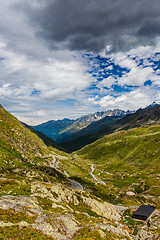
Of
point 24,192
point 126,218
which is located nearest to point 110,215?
point 126,218

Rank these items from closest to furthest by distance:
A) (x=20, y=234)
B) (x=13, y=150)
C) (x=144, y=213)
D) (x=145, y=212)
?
A: (x=20, y=234) → (x=144, y=213) → (x=145, y=212) → (x=13, y=150)

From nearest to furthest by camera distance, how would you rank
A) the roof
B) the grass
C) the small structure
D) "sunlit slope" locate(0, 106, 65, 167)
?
the grass, the small structure, the roof, "sunlit slope" locate(0, 106, 65, 167)

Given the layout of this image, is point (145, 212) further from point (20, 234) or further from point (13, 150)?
point (13, 150)

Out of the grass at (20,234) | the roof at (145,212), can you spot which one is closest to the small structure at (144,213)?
the roof at (145,212)

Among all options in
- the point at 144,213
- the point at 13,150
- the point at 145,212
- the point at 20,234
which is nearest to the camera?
the point at 20,234

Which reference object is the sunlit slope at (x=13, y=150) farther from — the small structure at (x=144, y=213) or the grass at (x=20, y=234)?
the small structure at (x=144, y=213)

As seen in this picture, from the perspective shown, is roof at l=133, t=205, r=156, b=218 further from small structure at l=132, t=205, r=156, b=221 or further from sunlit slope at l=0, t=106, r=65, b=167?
sunlit slope at l=0, t=106, r=65, b=167

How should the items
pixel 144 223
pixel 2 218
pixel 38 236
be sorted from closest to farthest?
pixel 38 236 < pixel 2 218 < pixel 144 223

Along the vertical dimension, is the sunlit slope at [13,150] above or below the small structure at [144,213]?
above

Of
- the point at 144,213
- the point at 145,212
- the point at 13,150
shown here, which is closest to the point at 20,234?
the point at 144,213

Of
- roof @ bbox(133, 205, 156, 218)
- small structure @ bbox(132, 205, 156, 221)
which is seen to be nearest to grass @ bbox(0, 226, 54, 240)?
small structure @ bbox(132, 205, 156, 221)

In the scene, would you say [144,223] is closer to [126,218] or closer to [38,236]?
[126,218]

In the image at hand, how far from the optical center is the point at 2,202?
26922 millimetres

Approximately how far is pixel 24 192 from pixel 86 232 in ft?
72.3
